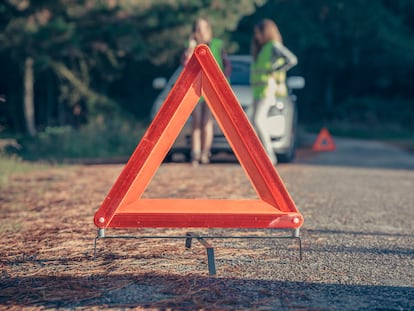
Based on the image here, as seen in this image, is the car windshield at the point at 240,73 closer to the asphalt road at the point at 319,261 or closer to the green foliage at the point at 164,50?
the asphalt road at the point at 319,261

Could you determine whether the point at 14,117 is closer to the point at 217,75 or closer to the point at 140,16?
the point at 140,16

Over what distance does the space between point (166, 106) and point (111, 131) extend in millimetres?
11799

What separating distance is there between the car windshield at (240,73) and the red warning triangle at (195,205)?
673 centimetres

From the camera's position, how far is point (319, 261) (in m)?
4.04

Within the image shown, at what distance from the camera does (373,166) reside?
10.9 m

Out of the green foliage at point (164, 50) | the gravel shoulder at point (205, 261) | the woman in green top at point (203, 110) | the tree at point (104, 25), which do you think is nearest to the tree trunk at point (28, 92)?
the green foliage at point (164, 50)

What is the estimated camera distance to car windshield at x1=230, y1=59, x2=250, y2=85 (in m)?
10.7

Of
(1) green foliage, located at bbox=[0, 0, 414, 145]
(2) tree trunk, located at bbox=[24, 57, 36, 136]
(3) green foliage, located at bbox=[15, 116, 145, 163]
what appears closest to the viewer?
(3) green foliage, located at bbox=[15, 116, 145, 163]

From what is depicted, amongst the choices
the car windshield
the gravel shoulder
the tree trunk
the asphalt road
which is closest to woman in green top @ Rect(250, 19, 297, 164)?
the asphalt road

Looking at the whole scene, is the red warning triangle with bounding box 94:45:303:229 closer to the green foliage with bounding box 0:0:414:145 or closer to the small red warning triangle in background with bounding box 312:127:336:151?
the green foliage with bounding box 0:0:414:145

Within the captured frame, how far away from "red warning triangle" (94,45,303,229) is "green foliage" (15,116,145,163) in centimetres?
959

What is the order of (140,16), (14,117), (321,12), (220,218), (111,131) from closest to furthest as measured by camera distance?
(220,218), (111,131), (140,16), (14,117), (321,12)

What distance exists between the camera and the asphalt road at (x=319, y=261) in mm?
3215

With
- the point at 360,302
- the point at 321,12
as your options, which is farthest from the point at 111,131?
the point at 321,12
